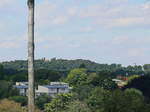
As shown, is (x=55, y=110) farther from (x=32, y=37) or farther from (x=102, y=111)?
(x=32, y=37)

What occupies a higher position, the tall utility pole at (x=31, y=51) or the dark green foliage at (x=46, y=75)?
the dark green foliage at (x=46, y=75)

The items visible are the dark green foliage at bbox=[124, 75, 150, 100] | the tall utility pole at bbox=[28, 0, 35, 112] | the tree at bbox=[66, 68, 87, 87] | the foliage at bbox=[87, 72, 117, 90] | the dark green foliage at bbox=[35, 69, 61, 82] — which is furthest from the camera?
the dark green foliage at bbox=[35, 69, 61, 82]

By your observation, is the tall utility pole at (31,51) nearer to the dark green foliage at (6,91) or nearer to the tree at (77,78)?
the dark green foliage at (6,91)

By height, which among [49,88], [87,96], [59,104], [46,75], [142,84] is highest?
[46,75]

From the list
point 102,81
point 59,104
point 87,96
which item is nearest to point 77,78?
point 102,81

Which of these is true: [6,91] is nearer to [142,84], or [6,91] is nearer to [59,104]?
[59,104]

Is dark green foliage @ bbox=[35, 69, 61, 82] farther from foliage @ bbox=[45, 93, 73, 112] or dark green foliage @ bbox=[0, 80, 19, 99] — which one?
foliage @ bbox=[45, 93, 73, 112]

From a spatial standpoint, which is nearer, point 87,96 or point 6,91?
point 87,96

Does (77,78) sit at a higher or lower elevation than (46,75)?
lower

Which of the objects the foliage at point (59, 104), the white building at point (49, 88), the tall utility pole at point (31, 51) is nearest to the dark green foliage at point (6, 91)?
the foliage at point (59, 104)

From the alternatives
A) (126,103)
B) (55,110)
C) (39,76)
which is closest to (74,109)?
(126,103)

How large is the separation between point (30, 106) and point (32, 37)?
91cm

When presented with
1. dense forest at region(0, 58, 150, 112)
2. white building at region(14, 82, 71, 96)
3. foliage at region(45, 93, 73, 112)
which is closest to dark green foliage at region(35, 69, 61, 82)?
dense forest at region(0, 58, 150, 112)

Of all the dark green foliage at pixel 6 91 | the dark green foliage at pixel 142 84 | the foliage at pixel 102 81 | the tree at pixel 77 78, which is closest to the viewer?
the dark green foliage at pixel 6 91
